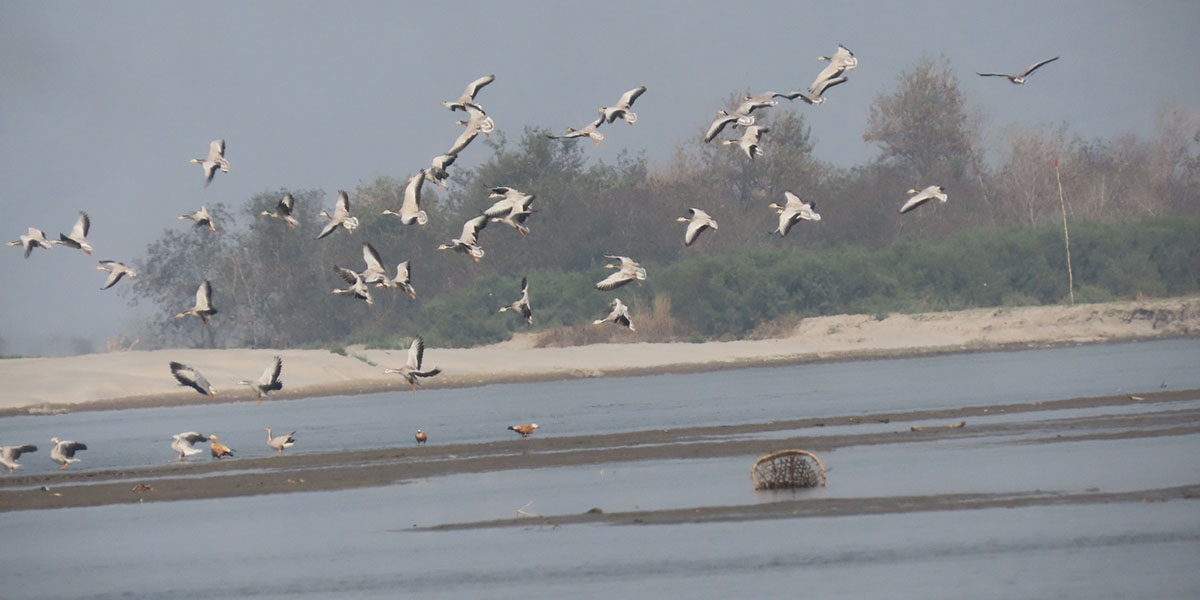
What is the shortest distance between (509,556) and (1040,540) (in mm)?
5932

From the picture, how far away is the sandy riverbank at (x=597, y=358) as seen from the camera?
176 feet

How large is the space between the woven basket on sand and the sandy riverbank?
31.2 m

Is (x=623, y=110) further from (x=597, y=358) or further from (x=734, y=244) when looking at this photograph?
(x=734, y=244)

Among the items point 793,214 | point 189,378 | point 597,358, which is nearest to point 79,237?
point 189,378

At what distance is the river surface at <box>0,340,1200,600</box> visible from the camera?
16.8 meters

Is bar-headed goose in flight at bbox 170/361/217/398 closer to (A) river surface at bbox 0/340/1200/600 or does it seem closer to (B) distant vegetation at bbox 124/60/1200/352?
(A) river surface at bbox 0/340/1200/600

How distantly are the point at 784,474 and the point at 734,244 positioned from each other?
50564 mm

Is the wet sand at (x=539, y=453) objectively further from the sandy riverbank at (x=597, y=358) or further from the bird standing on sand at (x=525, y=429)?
the sandy riverbank at (x=597, y=358)

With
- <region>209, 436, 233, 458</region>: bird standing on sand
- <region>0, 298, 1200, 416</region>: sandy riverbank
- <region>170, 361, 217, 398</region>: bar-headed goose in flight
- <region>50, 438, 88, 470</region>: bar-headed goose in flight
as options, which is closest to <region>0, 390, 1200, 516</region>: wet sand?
<region>209, 436, 233, 458</region>: bird standing on sand

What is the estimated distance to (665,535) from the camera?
20078mm

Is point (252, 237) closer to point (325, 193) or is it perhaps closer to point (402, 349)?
point (325, 193)

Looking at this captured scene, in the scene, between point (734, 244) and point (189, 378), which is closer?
point (189, 378)

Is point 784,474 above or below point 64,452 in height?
above

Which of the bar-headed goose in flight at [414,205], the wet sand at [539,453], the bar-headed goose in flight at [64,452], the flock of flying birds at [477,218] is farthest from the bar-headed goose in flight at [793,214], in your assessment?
the bar-headed goose in flight at [64,452]
